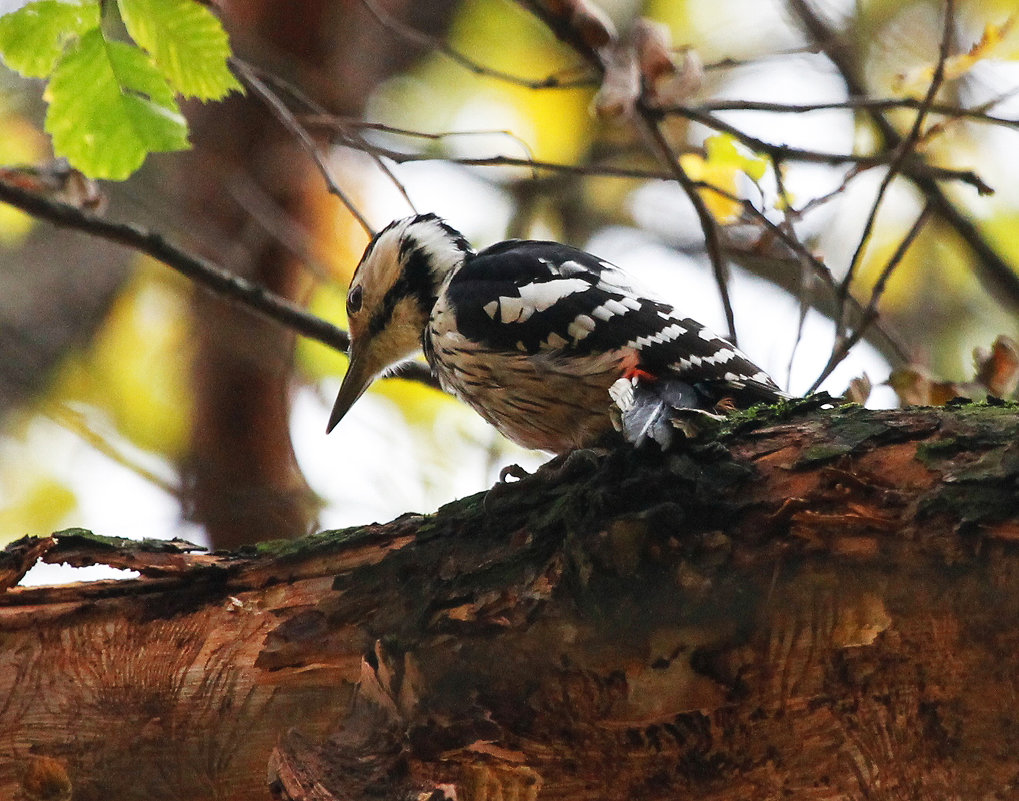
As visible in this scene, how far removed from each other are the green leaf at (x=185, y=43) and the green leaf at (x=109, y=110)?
4 centimetres

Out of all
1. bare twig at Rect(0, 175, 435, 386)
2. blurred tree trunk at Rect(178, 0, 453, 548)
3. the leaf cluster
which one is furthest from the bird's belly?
blurred tree trunk at Rect(178, 0, 453, 548)

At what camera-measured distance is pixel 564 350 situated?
3.04m

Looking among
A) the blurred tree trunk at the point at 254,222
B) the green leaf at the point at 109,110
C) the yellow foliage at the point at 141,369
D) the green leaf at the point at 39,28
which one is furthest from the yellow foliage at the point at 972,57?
the yellow foliage at the point at 141,369

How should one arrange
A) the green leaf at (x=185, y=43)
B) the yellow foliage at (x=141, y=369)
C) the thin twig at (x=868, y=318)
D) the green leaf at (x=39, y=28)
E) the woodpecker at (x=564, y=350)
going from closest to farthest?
the green leaf at (x=39, y=28) → the green leaf at (x=185, y=43) → the woodpecker at (x=564, y=350) → the thin twig at (x=868, y=318) → the yellow foliage at (x=141, y=369)

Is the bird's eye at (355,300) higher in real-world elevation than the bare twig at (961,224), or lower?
lower

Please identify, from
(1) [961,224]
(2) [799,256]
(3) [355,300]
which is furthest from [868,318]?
(3) [355,300]

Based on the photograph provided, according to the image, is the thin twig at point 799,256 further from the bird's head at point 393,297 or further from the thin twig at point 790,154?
the bird's head at point 393,297

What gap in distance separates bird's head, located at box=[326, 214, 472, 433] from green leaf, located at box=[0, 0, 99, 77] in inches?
62.9

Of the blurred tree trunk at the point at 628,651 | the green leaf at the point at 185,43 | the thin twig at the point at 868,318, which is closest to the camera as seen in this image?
the blurred tree trunk at the point at 628,651

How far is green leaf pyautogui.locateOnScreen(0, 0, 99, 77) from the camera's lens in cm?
239

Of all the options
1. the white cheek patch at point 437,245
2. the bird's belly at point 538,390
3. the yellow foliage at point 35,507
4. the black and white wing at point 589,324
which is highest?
the white cheek patch at point 437,245

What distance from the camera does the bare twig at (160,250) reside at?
3.26 metres

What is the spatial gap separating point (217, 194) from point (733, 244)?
110 inches

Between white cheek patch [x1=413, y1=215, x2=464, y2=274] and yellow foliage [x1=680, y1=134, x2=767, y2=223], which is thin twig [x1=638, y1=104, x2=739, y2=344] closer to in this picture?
yellow foliage [x1=680, y1=134, x2=767, y2=223]
